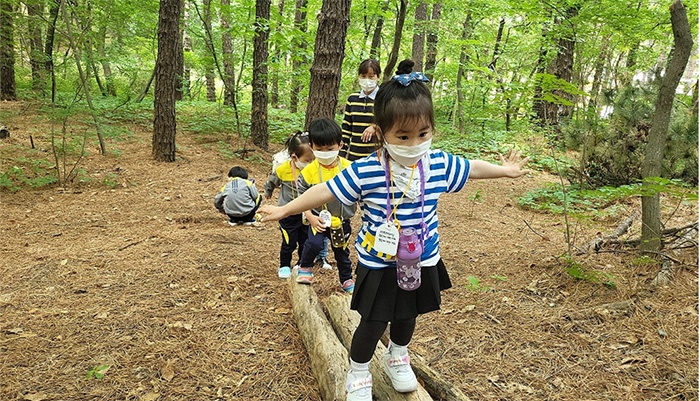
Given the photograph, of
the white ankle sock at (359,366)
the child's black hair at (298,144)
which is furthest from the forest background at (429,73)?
the white ankle sock at (359,366)

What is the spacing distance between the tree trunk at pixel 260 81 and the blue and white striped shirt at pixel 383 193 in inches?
302

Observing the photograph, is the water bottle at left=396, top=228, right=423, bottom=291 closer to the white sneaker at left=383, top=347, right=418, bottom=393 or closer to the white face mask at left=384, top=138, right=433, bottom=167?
the white face mask at left=384, top=138, right=433, bottom=167

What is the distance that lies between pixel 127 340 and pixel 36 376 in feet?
1.65

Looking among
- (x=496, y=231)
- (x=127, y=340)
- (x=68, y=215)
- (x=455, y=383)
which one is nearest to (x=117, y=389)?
(x=127, y=340)

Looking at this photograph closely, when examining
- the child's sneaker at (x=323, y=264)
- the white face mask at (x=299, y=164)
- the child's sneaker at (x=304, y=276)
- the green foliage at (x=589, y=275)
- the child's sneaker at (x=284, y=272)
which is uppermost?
the white face mask at (x=299, y=164)

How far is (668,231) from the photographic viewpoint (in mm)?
3584

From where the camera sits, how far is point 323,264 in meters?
4.32

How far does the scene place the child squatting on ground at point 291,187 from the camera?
3.58m

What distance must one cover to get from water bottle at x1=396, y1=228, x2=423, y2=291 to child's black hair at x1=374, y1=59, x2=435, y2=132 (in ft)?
1.66

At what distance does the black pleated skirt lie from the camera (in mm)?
1954

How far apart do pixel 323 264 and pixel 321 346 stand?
1.79 meters

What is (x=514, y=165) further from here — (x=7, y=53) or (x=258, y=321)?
(x=7, y=53)

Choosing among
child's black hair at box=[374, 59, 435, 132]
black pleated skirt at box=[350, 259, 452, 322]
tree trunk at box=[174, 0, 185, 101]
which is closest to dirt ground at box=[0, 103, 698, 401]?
black pleated skirt at box=[350, 259, 452, 322]

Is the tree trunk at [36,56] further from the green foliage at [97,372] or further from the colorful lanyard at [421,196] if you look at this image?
the colorful lanyard at [421,196]
